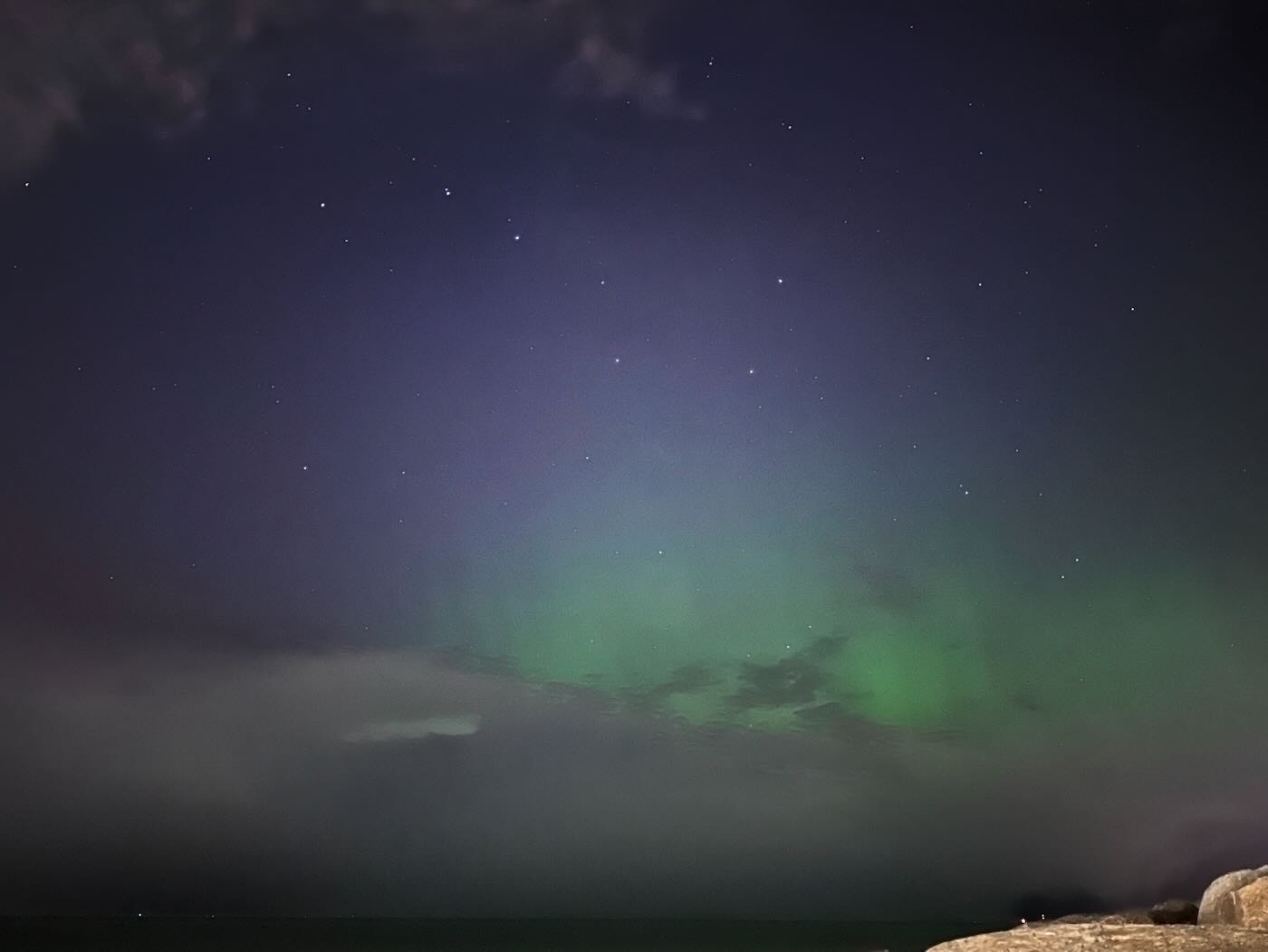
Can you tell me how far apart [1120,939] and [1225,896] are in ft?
30.1

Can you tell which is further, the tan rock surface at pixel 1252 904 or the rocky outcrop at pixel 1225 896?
the rocky outcrop at pixel 1225 896

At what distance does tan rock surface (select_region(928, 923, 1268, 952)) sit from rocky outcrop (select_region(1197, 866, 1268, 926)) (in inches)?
240

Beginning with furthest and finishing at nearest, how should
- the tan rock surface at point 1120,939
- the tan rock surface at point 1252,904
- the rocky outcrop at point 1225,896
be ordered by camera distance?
the rocky outcrop at point 1225,896 → the tan rock surface at point 1252,904 → the tan rock surface at point 1120,939

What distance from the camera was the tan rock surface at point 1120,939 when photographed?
1566cm

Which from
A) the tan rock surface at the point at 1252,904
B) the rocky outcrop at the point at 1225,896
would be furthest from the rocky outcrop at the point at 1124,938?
the rocky outcrop at the point at 1225,896

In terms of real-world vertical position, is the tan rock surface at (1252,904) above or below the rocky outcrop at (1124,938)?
above

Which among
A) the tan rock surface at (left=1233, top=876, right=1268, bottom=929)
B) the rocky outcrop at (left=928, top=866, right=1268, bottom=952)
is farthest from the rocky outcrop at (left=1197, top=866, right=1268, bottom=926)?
the rocky outcrop at (left=928, top=866, right=1268, bottom=952)

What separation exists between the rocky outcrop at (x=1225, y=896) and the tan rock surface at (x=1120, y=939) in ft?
20.0

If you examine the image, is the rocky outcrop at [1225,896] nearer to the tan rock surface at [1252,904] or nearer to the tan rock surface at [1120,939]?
the tan rock surface at [1252,904]

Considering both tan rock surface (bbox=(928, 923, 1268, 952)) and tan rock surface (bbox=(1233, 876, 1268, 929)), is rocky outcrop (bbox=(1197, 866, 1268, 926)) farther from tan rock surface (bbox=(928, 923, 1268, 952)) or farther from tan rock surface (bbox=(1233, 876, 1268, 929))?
tan rock surface (bbox=(928, 923, 1268, 952))

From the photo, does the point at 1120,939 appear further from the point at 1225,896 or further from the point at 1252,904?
the point at 1225,896

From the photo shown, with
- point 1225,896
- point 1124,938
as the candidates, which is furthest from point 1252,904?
point 1124,938

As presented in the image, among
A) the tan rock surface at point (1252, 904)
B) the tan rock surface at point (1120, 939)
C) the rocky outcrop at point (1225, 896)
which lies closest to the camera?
the tan rock surface at point (1120, 939)

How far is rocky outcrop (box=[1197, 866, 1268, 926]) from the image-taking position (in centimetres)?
2245
